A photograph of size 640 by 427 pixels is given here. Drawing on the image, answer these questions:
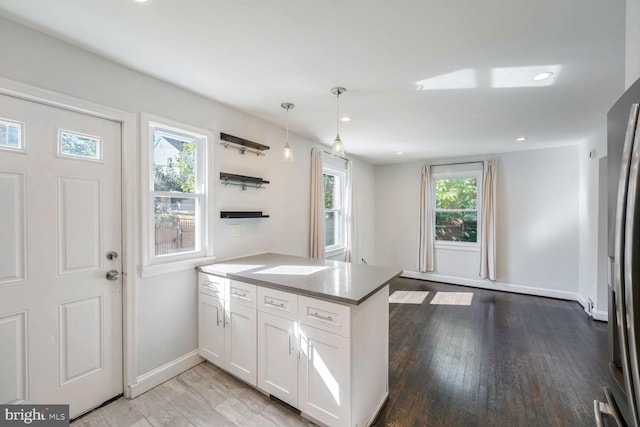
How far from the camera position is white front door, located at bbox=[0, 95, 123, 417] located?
160cm

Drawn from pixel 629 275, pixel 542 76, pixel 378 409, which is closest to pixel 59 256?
pixel 378 409

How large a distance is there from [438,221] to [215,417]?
16.7 feet

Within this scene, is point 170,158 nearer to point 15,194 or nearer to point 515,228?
point 15,194

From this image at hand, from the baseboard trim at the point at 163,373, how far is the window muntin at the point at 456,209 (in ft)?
16.0

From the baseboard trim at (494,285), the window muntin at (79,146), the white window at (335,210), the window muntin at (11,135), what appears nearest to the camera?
the window muntin at (11,135)

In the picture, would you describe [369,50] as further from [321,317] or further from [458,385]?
[458,385]

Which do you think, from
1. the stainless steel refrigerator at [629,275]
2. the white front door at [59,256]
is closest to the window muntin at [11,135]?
the white front door at [59,256]

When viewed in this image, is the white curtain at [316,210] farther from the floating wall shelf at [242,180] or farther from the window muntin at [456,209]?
the window muntin at [456,209]

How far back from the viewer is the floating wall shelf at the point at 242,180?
2.74m

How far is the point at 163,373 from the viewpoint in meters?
2.26

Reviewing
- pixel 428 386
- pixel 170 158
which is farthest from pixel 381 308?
pixel 170 158

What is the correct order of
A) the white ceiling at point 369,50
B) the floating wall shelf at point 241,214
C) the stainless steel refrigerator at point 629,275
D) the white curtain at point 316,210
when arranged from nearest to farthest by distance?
the stainless steel refrigerator at point 629,275, the white ceiling at point 369,50, the floating wall shelf at point 241,214, the white curtain at point 316,210

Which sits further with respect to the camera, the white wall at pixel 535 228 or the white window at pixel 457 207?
the white window at pixel 457 207

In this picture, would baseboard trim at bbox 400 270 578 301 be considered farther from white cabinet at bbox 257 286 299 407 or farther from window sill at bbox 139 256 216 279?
window sill at bbox 139 256 216 279
